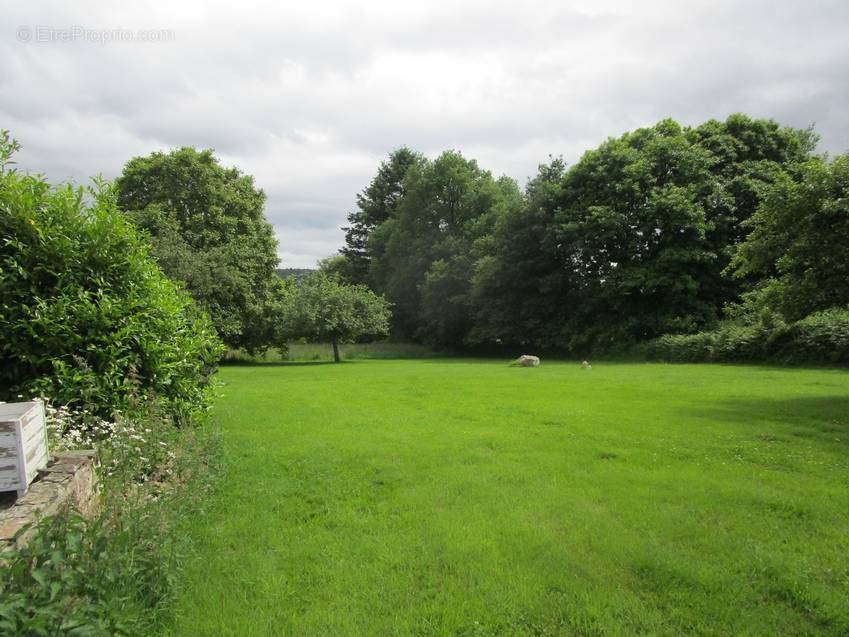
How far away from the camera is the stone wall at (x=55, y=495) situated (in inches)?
131

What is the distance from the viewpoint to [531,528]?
4867mm

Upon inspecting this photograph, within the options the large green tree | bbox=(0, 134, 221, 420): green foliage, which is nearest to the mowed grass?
bbox=(0, 134, 221, 420): green foliage

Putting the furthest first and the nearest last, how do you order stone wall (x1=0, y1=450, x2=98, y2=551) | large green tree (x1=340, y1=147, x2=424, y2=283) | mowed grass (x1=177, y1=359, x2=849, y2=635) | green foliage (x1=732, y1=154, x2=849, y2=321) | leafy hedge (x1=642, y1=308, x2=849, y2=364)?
1. large green tree (x1=340, y1=147, x2=424, y2=283)
2. leafy hedge (x1=642, y1=308, x2=849, y2=364)
3. green foliage (x1=732, y1=154, x2=849, y2=321)
4. mowed grass (x1=177, y1=359, x2=849, y2=635)
5. stone wall (x1=0, y1=450, x2=98, y2=551)

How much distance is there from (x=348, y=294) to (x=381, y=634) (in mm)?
29878

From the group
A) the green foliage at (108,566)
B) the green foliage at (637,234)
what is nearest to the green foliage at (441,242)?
the green foliage at (637,234)

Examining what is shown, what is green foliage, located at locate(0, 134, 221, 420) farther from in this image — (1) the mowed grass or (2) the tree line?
(2) the tree line

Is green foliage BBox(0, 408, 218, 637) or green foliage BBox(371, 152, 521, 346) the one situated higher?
green foliage BBox(371, 152, 521, 346)

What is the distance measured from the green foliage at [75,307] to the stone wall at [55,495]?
131cm

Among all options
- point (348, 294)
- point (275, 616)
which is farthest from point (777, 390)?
point (348, 294)

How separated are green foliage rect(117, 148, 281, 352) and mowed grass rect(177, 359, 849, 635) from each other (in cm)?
2022

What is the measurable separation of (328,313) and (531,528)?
1084 inches

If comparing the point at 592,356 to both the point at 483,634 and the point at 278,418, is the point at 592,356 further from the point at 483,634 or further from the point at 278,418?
the point at 483,634

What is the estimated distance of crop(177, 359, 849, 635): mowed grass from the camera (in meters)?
3.59

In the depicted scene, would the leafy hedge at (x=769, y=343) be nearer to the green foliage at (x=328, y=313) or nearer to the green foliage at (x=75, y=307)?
the green foliage at (x=328, y=313)
